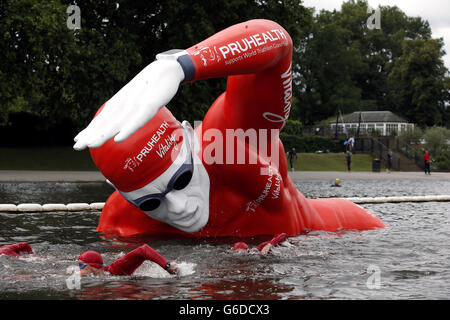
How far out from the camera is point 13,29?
79.2ft

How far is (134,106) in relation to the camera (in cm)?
533

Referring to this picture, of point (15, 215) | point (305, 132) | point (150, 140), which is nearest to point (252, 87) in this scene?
point (150, 140)

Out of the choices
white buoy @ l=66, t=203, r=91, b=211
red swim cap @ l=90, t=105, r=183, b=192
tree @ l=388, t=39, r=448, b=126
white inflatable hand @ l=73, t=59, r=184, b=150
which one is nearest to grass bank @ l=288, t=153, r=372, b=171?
white buoy @ l=66, t=203, r=91, b=211

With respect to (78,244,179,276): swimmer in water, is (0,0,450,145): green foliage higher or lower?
higher

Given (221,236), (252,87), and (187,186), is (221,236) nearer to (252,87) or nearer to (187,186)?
(187,186)

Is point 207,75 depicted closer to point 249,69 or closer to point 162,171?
point 249,69

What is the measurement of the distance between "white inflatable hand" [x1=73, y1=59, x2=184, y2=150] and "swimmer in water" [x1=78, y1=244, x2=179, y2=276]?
1.28 meters

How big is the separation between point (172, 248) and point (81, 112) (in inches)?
843

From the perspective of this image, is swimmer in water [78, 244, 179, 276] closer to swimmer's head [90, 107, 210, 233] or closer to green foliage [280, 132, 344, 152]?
swimmer's head [90, 107, 210, 233]

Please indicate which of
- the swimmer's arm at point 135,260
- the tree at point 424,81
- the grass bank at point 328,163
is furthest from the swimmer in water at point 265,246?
the tree at point 424,81

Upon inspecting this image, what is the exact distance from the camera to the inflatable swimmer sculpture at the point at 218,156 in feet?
→ 20.2

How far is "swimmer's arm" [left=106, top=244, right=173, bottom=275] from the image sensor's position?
5.73 meters

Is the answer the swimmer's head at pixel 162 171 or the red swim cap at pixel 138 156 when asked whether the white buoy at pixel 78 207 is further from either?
the red swim cap at pixel 138 156

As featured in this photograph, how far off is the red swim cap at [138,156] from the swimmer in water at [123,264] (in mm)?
1318
